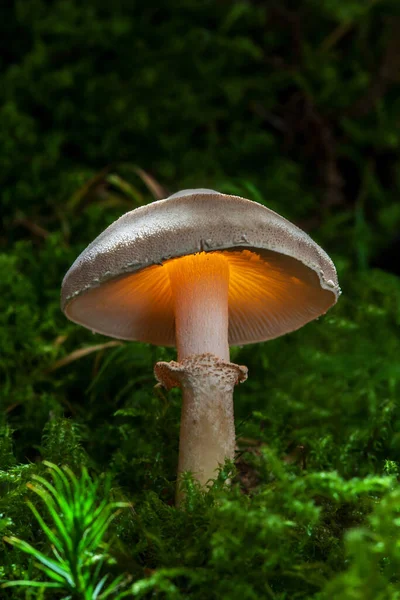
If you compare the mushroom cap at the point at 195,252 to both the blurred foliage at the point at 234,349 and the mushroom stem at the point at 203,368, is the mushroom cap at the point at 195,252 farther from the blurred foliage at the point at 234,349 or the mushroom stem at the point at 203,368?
the blurred foliage at the point at 234,349

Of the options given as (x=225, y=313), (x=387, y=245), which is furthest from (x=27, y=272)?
(x=387, y=245)

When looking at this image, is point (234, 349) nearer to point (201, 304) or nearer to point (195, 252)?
point (201, 304)

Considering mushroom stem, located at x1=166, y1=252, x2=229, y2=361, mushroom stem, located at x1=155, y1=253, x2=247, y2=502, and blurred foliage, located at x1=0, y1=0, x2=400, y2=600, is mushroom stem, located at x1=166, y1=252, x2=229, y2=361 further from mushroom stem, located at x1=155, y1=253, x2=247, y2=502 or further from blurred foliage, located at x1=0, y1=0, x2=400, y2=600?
blurred foliage, located at x1=0, y1=0, x2=400, y2=600

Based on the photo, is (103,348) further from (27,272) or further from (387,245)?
(387,245)

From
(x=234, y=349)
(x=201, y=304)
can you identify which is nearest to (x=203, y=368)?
(x=201, y=304)

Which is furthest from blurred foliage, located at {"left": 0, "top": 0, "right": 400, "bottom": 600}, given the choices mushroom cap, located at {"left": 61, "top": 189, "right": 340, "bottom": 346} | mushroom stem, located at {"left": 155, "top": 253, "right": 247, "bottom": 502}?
mushroom cap, located at {"left": 61, "top": 189, "right": 340, "bottom": 346}
